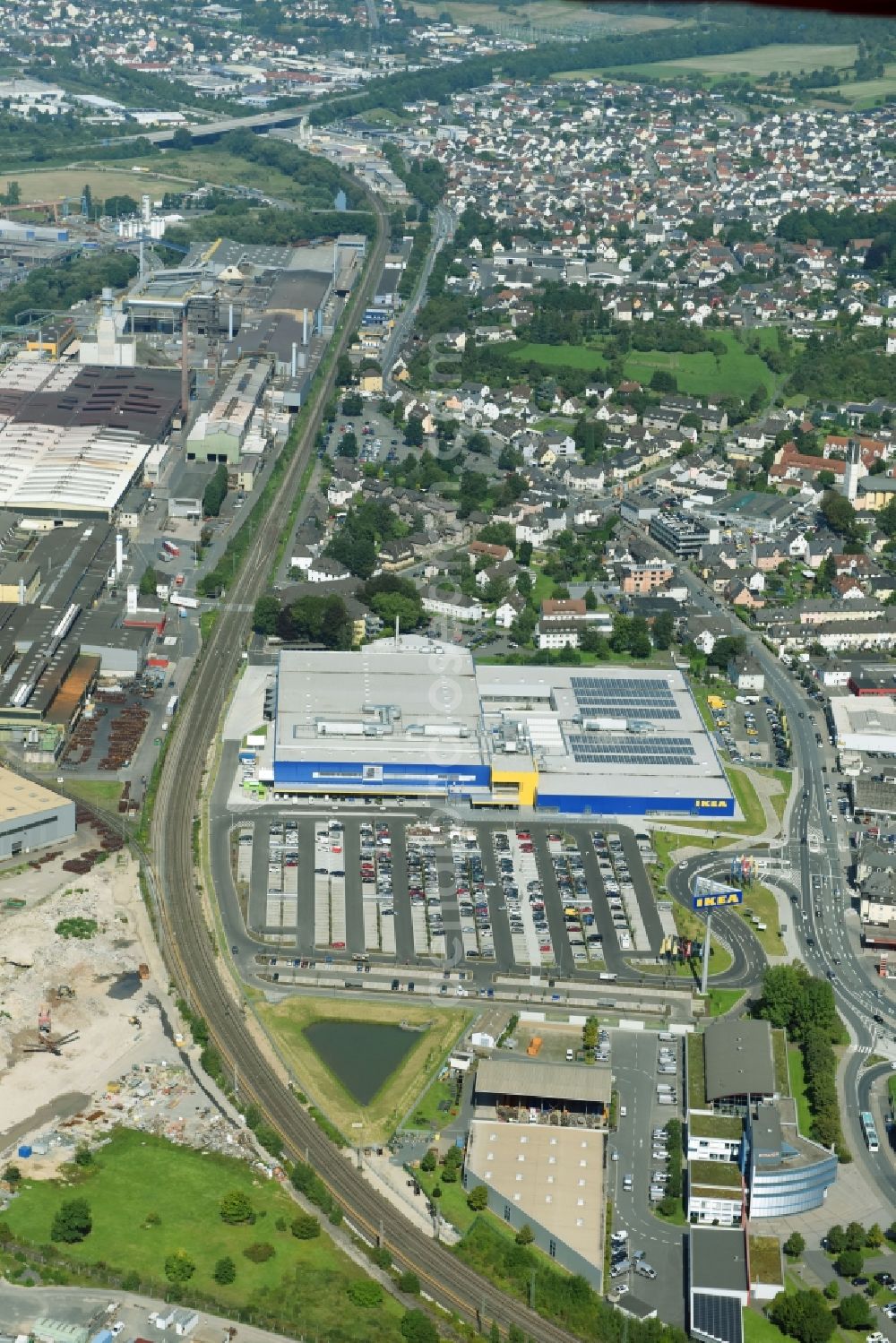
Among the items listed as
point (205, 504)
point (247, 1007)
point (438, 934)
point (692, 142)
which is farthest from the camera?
point (692, 142)

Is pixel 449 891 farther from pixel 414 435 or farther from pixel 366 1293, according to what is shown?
pixel 414 435

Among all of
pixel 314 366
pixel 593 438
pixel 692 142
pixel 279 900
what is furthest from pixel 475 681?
pixel 692 142

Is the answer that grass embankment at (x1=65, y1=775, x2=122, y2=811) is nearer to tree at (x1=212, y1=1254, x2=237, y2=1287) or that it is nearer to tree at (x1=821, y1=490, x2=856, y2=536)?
tree at (x1=212, y1=1254, x2=237, y2=1287)

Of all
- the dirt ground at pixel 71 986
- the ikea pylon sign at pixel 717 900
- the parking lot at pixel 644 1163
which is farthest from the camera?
the ikea pylon sign at pixel 717 900

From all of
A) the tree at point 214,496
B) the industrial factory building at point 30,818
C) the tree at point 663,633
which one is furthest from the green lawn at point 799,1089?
the tree at point 214,496

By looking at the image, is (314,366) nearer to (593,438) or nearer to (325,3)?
(593,438)

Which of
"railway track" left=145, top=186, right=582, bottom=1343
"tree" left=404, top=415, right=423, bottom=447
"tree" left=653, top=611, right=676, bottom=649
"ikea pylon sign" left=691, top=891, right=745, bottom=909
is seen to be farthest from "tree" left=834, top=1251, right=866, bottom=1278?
"tree" left=404, top=415, right=423, bottom=447

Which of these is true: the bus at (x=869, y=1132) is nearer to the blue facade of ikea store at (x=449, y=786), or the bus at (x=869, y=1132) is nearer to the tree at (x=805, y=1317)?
the tree at (x=805, y=1317)
